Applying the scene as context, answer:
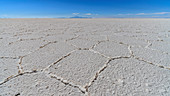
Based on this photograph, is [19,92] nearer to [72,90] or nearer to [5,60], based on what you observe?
[72,90]

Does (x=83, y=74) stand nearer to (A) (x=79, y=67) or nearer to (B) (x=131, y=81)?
(A) (x=79, y=67)

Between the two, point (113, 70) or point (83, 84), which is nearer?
point (83, 84)

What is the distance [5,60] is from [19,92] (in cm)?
42

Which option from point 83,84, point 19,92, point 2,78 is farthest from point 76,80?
point 2,78

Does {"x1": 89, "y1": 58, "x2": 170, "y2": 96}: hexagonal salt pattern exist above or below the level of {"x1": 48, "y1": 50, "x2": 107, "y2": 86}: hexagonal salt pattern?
below

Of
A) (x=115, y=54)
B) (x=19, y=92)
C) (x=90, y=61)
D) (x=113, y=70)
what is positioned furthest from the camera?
(x=115, y=54)

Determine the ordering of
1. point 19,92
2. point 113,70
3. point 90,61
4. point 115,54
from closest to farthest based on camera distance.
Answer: point 19,92, point 113,70, point 90,61, point 115,54

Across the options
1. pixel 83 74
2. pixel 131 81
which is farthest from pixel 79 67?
pixel 131 81

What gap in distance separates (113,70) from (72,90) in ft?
0.95

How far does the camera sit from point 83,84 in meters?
0.50

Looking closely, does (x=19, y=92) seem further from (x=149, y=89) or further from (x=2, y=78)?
(x=149, y=89)

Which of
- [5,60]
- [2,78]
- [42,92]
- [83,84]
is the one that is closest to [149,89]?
[83,84]

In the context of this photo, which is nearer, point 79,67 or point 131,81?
point 131,81

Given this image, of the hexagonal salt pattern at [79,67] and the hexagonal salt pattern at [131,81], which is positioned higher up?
the hexagonal salt pattern at [79,67]
